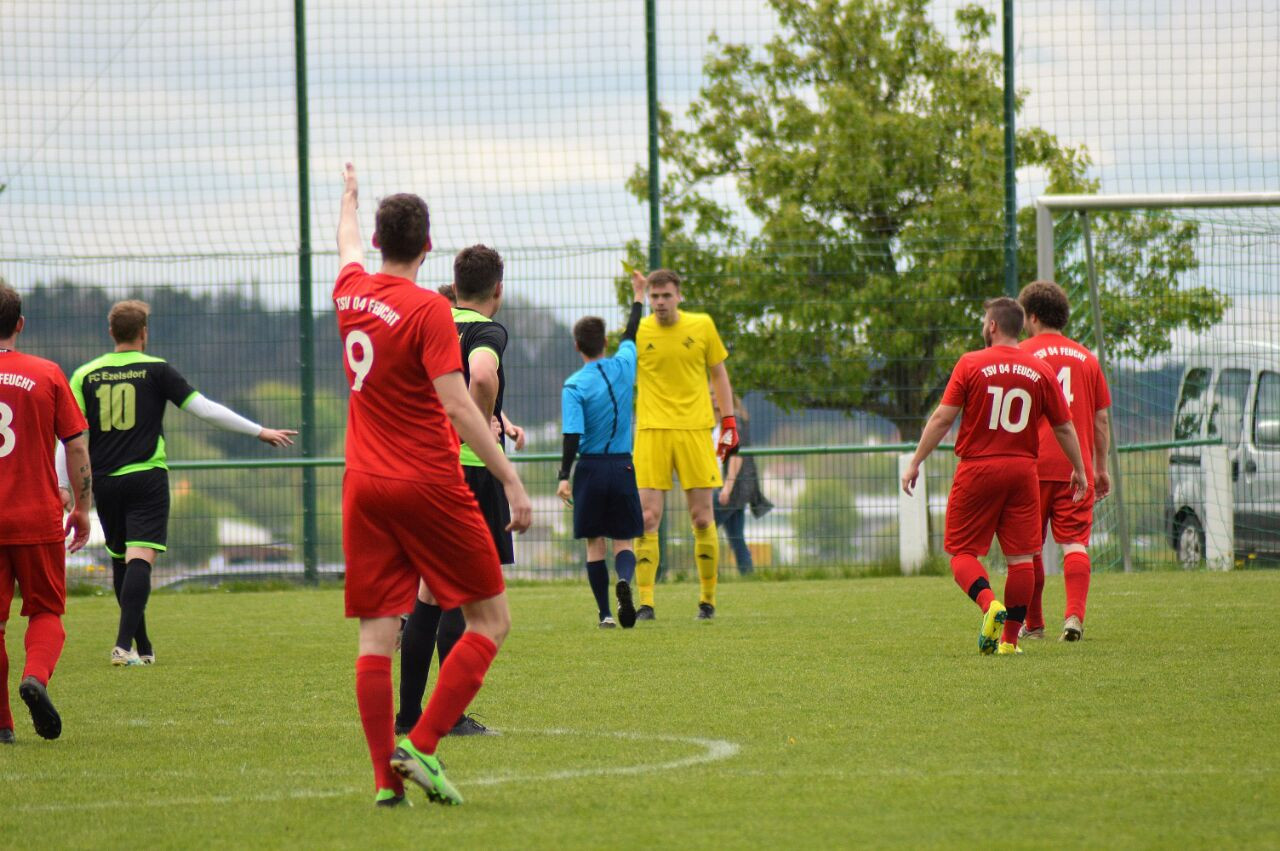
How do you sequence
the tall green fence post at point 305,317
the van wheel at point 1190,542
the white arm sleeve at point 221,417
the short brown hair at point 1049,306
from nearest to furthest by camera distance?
the white arm sleeve at point 221,417
the short brown hair at point 1049,306
the van wheel at point 1190,542
the tall green fence post at point 305,317

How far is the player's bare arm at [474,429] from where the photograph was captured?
4.79 metres

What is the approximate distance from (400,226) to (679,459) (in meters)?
6.25

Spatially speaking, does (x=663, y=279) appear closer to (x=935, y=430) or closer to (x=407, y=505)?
(x=935, y=430)

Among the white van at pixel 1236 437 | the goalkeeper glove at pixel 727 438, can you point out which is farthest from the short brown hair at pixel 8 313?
the white van at pixel 1236 437

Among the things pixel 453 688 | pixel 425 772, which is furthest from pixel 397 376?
pixel 425 772

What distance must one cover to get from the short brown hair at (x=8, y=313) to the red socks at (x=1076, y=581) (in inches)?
227

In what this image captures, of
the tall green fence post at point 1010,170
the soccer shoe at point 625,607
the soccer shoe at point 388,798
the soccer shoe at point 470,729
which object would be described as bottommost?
the soccer shoe at point 625,607

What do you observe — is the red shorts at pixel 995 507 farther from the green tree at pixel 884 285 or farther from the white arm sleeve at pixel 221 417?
the green tree at pixel 884 285

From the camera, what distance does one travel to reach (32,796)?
5309 millimetres

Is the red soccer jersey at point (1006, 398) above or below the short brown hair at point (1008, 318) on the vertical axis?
below

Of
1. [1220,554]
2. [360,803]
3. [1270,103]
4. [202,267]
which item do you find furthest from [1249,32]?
[360,803]

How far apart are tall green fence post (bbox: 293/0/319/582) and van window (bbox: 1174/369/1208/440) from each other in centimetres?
857

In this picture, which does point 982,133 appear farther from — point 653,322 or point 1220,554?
point 653,322

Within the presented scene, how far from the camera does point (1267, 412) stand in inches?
599
